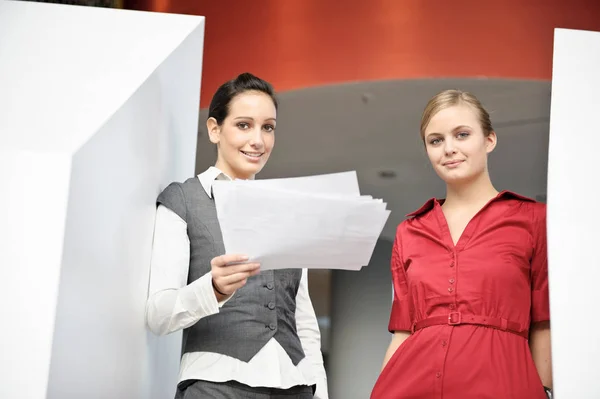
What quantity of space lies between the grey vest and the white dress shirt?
0.02 m

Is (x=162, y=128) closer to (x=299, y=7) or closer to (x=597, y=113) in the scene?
(x=597, y=113)

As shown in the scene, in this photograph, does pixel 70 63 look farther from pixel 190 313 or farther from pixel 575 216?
pixel 575 216

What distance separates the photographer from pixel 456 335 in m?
1.78

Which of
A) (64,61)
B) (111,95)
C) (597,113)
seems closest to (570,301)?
(597,113)

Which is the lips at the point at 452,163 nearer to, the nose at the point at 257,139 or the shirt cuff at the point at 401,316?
the shirt cuff at the point at 401,316

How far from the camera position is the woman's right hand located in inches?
62.4

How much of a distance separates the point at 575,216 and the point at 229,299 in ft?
2.45

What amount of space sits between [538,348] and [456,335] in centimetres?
17

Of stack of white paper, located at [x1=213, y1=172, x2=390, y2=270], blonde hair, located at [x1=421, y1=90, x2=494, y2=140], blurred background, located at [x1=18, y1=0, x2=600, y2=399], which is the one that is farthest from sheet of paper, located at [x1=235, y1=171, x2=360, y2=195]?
blurred background, located at [x1=18, y1=0, x2=600, y2=399]

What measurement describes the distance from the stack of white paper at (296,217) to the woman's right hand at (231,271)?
0.02 m

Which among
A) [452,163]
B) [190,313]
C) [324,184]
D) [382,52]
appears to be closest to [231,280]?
[190,313]

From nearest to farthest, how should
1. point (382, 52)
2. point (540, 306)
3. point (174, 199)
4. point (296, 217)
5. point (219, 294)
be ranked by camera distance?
point (296, 217) < point (219, 294) < point (540, 306) < point (174, 199) < point (382, 52)

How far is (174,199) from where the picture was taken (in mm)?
1902

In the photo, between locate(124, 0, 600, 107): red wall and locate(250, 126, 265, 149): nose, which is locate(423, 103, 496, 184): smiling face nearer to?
locate(250, 126, 265, 149): nose
